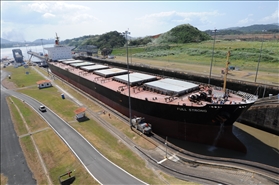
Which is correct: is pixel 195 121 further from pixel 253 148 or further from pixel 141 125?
pixel 253 148

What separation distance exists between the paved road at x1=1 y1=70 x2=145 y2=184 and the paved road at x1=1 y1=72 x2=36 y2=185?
470 cm

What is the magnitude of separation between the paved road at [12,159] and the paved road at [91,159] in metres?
4.70

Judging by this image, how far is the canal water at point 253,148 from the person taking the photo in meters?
18.9

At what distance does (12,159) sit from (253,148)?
28.4m

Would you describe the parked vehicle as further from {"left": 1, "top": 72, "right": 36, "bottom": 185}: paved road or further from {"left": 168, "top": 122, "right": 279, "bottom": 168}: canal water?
{"left": 1, "top": 72, "right": 36, "bottom": 185}: paved road

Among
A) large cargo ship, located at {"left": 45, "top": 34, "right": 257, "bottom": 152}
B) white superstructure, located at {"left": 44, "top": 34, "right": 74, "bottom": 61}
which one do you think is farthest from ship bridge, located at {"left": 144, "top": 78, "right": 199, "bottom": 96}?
white superstructure, located at {"left": 44, "top": 34, "right": 74, "bottom": 61}

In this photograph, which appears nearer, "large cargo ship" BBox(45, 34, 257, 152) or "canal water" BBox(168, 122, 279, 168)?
"canal water" BBox(168, 122, 279, 168)

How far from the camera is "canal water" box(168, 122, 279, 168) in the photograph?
18.9 m

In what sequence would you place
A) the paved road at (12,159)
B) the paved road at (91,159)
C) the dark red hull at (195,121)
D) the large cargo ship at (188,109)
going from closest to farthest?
the paved road at (91,159), the paved road at (12,159), the dark red hull at (195,121), the large cargo ship at (188,109)

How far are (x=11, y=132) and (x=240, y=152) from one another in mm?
31131

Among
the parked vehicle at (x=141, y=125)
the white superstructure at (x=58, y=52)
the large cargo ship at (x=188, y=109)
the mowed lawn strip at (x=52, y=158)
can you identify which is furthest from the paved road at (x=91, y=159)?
the white superstructure at (x=58, y=52)

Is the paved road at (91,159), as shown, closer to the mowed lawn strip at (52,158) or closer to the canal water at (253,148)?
the mowed lawn strip at (52,158)

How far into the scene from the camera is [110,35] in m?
156

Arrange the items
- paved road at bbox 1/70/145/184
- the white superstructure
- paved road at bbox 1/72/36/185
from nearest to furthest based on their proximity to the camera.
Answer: paved road at bbox 1/70/145/184, paved road at bbox 1/72/36/185, the white superstructure
